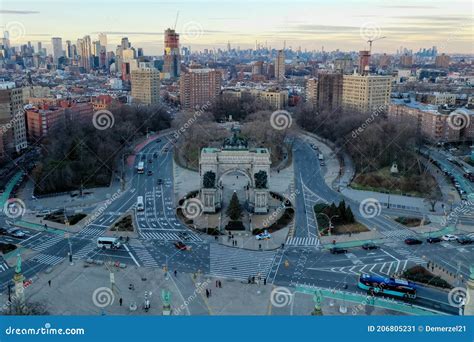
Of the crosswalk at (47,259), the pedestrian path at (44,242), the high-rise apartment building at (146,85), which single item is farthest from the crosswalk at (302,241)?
the high-rise apartment building at (146,85)

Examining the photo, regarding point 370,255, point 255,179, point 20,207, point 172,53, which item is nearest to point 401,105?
point 255,179

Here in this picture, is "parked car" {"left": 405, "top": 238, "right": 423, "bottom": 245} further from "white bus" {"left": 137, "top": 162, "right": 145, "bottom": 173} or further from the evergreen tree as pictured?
"white bus" {"left": 137, "top": 162, "right": 145, "bottom": 173}

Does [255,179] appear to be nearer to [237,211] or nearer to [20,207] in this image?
[237,211]

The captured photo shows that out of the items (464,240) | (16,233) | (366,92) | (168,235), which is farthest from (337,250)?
(366,92)

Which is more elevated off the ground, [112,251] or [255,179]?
[255,179]

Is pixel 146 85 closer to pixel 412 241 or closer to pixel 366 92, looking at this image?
pixel 366 92
